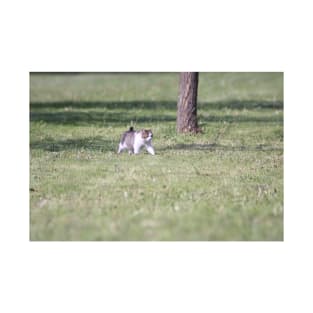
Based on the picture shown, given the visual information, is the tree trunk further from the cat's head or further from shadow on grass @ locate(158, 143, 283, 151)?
the cat's head

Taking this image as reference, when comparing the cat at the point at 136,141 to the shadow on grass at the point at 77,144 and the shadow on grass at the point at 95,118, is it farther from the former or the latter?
the shadow on grass at the point at 95,118

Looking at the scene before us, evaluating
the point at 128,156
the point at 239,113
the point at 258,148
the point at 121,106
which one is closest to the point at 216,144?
the point at 258,148

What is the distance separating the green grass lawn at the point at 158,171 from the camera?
312 inches

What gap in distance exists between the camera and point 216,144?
12.4m

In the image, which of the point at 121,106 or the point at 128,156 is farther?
the point at 121,106

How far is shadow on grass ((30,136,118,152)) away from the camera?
11984 mm

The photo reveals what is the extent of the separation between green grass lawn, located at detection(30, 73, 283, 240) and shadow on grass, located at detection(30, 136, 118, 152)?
0.02m

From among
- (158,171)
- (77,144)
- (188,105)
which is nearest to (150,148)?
(158,171)

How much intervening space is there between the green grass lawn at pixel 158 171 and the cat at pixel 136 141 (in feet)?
0.76

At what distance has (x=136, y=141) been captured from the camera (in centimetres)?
1141

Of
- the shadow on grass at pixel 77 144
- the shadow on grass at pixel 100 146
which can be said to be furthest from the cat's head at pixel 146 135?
the shadow on grass at pixel 77 144
